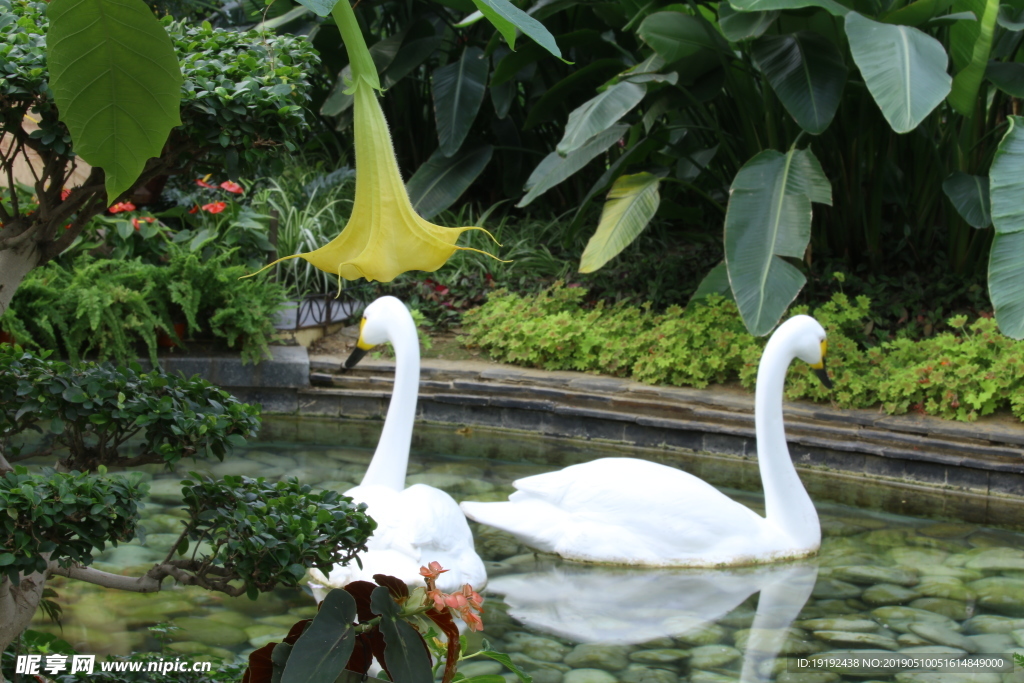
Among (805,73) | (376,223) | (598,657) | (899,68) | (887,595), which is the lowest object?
(598,657)

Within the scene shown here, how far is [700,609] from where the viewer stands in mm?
3369

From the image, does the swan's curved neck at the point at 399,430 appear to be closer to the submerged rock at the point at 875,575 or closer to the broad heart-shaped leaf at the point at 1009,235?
the submerged rock at the point at 875,575

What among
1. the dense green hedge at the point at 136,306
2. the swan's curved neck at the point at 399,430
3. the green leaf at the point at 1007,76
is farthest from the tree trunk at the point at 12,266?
the green leaf at the point at 1007,76

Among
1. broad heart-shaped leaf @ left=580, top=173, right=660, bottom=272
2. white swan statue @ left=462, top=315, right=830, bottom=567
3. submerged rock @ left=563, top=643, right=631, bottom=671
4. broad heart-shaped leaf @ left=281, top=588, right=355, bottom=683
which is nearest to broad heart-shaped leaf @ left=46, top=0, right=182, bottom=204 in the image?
broad heart-shaped leaf @ left=281, top=588, right=355, bottom=683

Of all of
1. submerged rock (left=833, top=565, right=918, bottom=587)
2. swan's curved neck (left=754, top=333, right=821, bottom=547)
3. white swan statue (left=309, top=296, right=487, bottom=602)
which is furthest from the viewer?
swan's curved neck (left=754, top=333, right=821, bottom=547)

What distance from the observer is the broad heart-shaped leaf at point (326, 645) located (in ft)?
3.32

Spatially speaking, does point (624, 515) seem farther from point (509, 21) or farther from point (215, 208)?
point (215, 208)

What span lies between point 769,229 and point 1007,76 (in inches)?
67.0

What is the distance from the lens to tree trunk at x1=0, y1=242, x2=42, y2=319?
4.97 ft

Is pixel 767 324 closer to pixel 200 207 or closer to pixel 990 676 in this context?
pixel 990 676

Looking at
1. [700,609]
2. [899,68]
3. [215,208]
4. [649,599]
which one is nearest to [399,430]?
[649,599]

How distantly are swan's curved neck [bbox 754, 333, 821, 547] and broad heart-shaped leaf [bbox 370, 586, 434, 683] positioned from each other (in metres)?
2.97

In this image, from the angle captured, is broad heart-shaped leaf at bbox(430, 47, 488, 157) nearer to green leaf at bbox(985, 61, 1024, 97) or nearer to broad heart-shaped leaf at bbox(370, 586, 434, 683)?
green leaf at bbox(985, 61, 1024, 97)

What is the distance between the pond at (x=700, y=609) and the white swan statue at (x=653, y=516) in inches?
3.2
